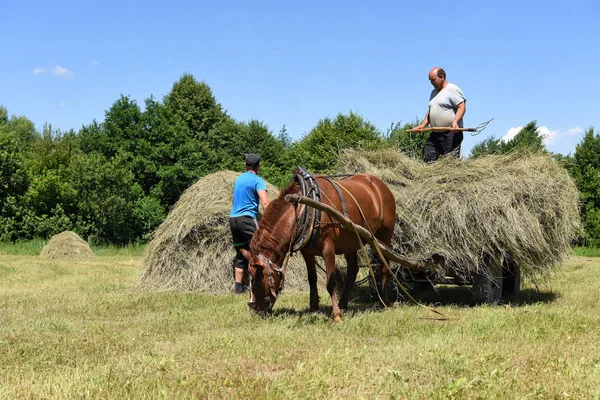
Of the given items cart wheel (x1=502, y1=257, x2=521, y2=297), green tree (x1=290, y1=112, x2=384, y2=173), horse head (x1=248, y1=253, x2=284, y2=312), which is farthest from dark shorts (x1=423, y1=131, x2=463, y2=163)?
green tree (x1=290, y1=112, x2=384, y2=173)

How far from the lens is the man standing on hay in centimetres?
786

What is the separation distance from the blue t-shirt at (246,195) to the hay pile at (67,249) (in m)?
13.4

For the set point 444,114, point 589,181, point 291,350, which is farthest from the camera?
point 589,181

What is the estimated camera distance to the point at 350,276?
266 inches

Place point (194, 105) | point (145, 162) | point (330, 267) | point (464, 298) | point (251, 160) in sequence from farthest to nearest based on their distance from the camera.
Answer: point (194, 105)
point (145, 162)
point (464, 298)
point (251, 160)
point (330, 267)

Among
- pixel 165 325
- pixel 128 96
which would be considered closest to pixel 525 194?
pixel 165 325

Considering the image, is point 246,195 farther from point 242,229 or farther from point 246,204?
point 242,229

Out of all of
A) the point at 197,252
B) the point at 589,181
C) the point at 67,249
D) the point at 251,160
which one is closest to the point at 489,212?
the point at 251,160

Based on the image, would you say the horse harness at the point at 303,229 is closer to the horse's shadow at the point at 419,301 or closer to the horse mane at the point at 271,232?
the horse mane at the point at 271,232

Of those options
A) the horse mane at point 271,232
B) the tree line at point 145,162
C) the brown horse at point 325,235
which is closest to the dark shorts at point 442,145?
the brown horse at point 325,235

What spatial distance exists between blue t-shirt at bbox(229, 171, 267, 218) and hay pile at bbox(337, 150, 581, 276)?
1.94 metres

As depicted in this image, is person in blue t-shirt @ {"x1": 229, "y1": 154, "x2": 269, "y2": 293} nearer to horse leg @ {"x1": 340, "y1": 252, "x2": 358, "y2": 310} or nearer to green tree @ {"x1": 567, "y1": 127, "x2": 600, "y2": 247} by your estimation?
horse leg @ {"x1": 340, "y1": 252, "x2": 358, "y2": 310}

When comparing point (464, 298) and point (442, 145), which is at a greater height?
point (442, 145)

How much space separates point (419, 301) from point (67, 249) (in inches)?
601
